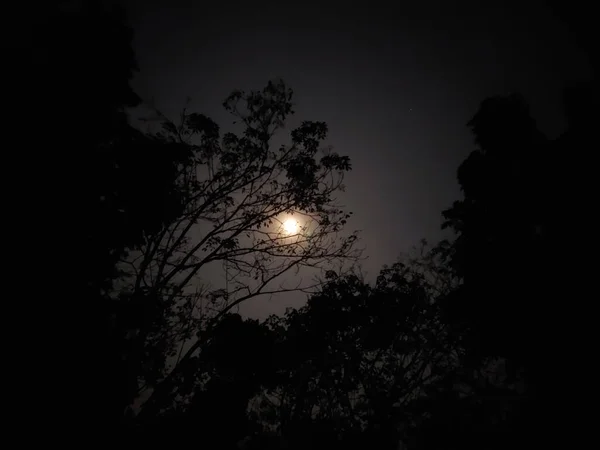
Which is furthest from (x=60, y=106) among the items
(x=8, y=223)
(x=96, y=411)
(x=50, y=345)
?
(x=96, y=411)

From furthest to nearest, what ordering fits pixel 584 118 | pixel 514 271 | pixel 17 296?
pixel 584 118 < pixel 514 271 < pixel 17 296

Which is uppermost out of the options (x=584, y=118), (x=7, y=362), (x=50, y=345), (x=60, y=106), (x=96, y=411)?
(x=584, y=118)

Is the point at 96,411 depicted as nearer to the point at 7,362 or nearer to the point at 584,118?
the point at 7,362

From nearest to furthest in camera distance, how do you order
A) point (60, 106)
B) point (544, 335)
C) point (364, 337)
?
point (60, 106)
point (544, 335)
point (364, 337)

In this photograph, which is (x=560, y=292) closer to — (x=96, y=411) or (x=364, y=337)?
(x=364, y=337)

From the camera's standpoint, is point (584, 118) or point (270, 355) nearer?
point (584, 118)

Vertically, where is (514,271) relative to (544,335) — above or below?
above

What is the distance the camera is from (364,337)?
54.3 ft

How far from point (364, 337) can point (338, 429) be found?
522cm

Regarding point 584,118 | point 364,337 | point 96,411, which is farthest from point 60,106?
point 364,337

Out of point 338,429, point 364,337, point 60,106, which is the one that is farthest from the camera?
point 364,337

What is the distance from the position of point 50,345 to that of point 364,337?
15.3 m

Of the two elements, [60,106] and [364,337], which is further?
[364,337]

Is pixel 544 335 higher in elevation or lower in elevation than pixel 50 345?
higher
